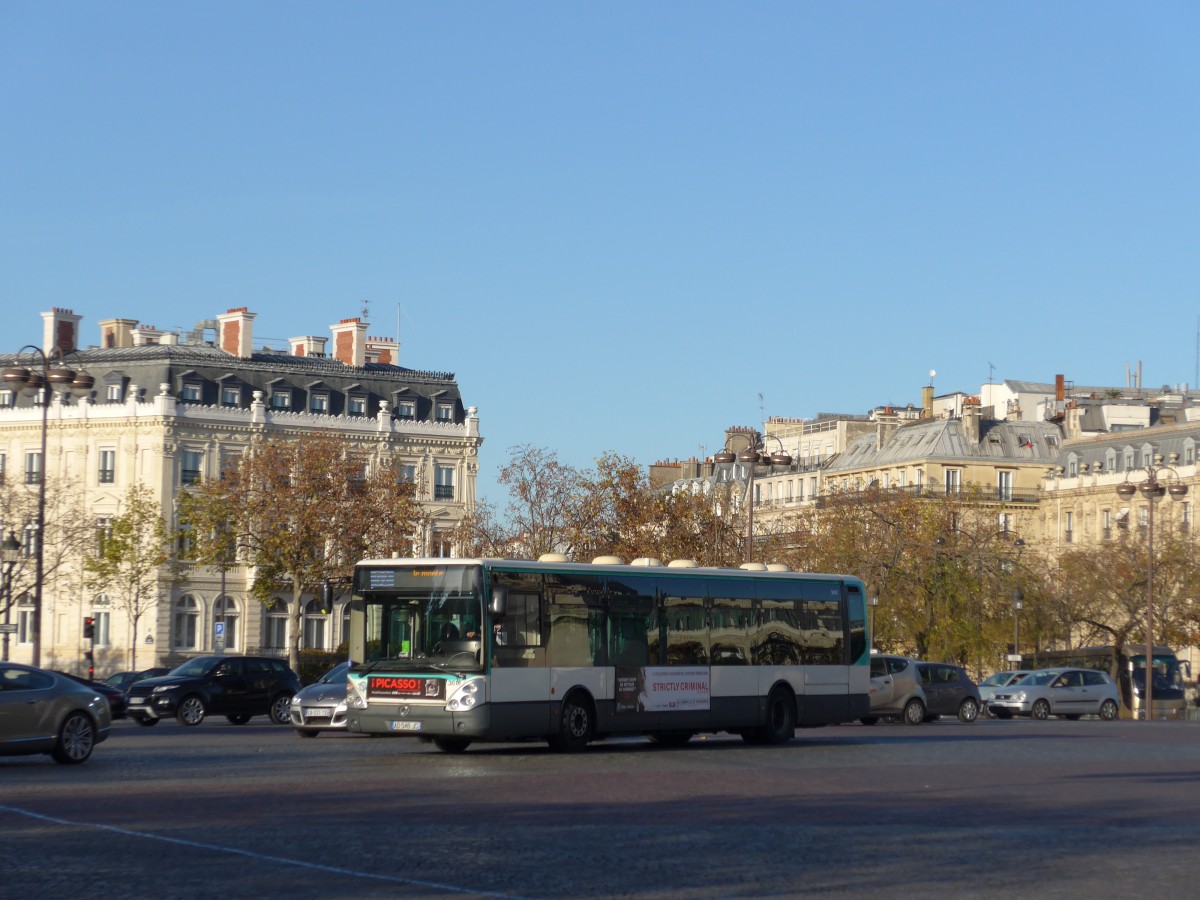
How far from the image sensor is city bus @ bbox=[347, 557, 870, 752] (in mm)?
28203

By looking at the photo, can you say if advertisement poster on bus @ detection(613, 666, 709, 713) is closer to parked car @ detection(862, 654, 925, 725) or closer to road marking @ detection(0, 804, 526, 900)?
road marking @ detection(0, 804, 526, 900)

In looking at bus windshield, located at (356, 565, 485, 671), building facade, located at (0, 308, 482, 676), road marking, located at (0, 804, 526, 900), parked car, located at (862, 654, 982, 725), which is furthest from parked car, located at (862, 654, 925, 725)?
building facade, located at (0, 308, 482, 676)

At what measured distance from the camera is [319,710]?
34719 millimetres

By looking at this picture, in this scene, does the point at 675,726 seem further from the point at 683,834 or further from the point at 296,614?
the point at 296,614

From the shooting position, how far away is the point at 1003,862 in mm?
15742

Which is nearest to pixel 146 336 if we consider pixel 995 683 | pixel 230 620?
pixel 230 620

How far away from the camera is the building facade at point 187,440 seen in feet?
304

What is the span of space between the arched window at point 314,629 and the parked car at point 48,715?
71.4 metres

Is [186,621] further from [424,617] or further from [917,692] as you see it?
[424,617]

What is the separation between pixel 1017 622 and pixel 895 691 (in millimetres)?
29933

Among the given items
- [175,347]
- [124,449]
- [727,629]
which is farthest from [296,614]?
[727,629]

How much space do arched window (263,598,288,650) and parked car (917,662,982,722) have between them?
170 ft

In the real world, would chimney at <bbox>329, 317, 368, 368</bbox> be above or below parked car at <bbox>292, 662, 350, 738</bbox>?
above

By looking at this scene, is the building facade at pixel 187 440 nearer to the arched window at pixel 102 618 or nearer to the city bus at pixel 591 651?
the arched window at pixel 102 618
